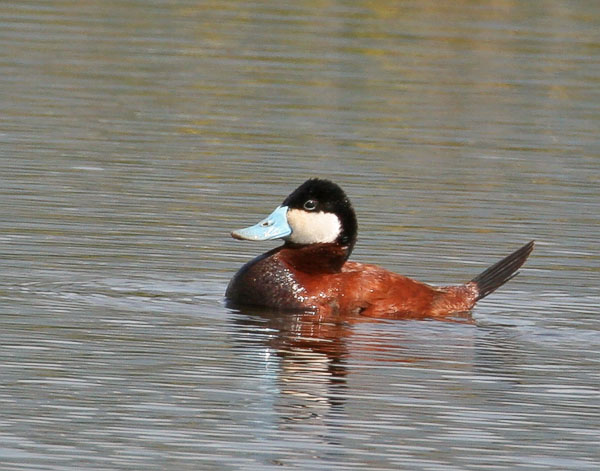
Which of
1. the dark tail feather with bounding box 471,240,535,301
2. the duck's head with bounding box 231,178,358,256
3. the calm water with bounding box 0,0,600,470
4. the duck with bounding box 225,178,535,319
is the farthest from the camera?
the dark tail feather with bounding box 471,240,535,301

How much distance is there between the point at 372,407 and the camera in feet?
28.4

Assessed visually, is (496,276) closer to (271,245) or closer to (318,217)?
(318,217)

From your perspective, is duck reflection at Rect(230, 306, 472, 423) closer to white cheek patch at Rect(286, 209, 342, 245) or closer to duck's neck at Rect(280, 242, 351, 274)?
duck's neck at Rect(280, 242, 351, 274)

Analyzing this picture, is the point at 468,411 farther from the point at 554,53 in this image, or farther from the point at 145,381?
the point at 554,53

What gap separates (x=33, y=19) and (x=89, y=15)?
56.0 inches

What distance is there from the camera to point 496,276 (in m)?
11.6

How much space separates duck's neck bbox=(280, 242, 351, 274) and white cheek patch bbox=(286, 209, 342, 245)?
5cm

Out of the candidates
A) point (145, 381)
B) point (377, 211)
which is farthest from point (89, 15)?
point (145, 381)

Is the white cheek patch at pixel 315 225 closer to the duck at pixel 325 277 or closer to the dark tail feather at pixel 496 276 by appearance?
the duck at pixel 325 277

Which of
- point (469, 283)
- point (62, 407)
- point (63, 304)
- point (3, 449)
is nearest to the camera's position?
point (3, 449)

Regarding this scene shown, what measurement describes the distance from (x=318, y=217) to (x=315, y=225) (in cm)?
5

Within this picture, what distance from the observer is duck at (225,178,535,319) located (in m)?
11.1

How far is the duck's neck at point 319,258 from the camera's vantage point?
11.3 meters

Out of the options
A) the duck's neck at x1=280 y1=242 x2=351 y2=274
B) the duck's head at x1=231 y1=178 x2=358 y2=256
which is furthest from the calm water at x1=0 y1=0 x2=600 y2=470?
the duck's head at x1=231 y1=178 x2=358 y2=256
